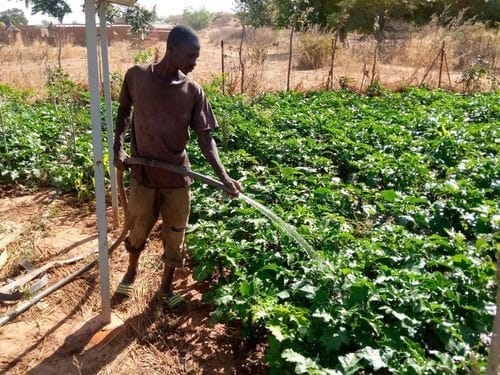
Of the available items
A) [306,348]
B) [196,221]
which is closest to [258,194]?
[196,221]

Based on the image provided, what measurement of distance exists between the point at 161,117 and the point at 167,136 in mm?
136

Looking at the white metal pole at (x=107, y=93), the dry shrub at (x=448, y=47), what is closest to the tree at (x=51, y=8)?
the dry shrub at (x=448, y=47)

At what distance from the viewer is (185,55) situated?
2.86 m

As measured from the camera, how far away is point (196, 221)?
4.43 m

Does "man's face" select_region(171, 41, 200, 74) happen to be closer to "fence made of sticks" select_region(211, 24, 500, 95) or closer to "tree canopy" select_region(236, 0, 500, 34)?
"fence made of sticks" select_region(211, 24, 500, 95)

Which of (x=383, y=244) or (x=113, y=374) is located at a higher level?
(x=383, y=244)

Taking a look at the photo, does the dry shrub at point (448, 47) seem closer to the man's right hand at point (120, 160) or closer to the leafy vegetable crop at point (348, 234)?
the leafy vegetable crop at point (348, 234)

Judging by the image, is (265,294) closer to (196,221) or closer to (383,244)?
(383,244)

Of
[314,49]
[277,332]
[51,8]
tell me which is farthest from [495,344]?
[51,8]

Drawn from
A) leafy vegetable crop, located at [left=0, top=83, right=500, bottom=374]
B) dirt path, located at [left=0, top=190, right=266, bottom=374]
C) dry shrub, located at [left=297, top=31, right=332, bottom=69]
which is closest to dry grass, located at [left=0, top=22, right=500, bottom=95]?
dry shrub, located at [left=297, top=31, right=332, bottom=69]

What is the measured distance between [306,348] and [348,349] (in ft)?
0.77

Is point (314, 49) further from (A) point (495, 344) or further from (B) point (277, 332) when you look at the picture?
(A) point (495, 344)

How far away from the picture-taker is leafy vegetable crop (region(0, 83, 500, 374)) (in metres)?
2.58

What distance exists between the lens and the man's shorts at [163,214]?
3.33m
